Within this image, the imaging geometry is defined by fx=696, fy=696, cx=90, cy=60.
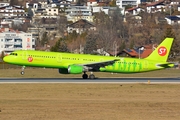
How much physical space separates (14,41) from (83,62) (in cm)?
10317

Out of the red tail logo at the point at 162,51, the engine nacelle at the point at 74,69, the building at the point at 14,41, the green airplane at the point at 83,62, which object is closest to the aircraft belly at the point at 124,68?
the green airplane at the point at 83,62

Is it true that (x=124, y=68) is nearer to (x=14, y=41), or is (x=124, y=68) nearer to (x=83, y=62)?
(x=83, y=62)

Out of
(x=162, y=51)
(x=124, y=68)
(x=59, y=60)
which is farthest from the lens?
(x=162, y=51)

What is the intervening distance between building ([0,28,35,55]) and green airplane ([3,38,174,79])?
9754 cm

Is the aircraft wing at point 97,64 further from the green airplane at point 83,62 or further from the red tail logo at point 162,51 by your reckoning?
the red tail logo at point 162,51

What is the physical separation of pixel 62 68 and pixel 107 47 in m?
87.8

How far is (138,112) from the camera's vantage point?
41469 mm

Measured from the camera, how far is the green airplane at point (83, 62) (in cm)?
6750

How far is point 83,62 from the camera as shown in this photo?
68.8 meters

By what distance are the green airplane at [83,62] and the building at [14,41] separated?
3840 inches

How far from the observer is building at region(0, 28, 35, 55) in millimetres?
167875

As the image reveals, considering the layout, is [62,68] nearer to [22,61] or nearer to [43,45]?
[22,61]

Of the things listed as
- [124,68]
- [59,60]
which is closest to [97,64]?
[124,68]

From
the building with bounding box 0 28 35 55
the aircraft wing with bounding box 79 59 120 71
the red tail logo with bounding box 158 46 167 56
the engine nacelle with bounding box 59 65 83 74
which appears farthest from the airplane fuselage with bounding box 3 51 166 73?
the building with bounding box 0 28 35 55
